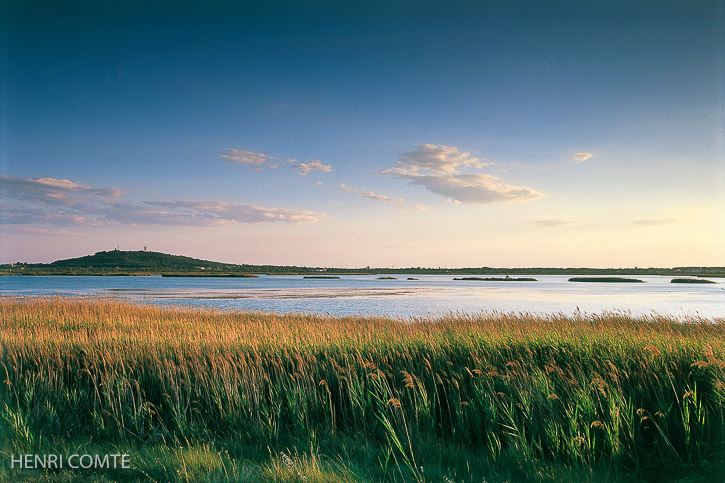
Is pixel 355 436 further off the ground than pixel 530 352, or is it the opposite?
pixel 530 352

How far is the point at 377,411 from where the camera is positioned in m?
7.93

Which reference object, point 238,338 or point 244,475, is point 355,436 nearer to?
point 244,475

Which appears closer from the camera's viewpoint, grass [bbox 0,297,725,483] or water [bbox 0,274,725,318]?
grass [bbox 0,297,725,483]

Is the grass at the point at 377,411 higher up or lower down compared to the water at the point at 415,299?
higher up

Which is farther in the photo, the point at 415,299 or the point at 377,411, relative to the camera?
the point at 415,299

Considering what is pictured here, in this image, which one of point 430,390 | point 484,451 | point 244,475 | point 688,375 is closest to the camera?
point 244,475

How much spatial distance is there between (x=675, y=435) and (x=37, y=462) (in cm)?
918

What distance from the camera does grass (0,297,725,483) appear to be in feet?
19.3

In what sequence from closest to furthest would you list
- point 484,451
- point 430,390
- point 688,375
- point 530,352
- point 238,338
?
point 484,451, point 688,375, point 430,390, point 530,352, point 238,338

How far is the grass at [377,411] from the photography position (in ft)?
19.3

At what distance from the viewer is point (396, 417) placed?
737cm

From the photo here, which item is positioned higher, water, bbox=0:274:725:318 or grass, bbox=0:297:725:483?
grass, bbox=0:297:725:483

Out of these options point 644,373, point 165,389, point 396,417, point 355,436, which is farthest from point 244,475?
point 644,373

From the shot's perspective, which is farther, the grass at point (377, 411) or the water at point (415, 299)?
the water at point (415, 299)
